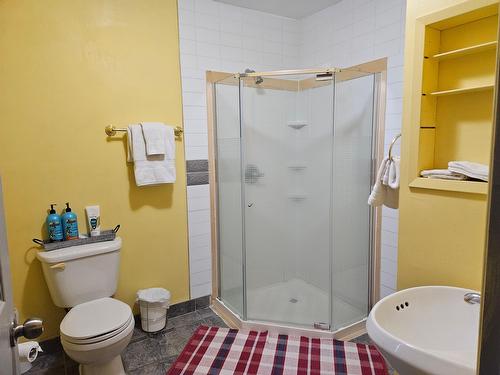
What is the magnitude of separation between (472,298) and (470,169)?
498 millimetres

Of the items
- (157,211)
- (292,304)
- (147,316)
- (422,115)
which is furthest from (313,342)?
(422,115)

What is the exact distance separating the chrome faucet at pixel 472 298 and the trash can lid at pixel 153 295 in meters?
1.85

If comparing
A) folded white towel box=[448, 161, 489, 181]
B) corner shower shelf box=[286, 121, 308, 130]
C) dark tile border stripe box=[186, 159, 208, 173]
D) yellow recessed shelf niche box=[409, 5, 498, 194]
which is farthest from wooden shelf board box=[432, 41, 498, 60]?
dark tile border stripe box=[186, 159, 208, 173]

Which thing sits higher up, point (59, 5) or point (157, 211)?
point (59, 5)

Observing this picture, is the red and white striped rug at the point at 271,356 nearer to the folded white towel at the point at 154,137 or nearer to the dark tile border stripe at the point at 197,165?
the dark tile border stripe at the point at 197,165

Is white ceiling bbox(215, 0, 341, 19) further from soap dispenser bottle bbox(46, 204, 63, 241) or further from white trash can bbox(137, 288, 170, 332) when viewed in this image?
white trash can bbox(137, 288, 170, 332)

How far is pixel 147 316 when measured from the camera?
241 cm

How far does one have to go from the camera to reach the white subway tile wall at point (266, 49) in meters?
2.31

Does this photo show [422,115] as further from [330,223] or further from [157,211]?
[157,211]

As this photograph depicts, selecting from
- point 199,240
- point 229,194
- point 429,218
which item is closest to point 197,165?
point 229,194

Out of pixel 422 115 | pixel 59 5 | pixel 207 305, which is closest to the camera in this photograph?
pixel 422 115

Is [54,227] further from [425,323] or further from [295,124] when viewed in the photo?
[425,323]

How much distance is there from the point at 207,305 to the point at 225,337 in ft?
1.64

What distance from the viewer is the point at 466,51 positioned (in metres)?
1.36
